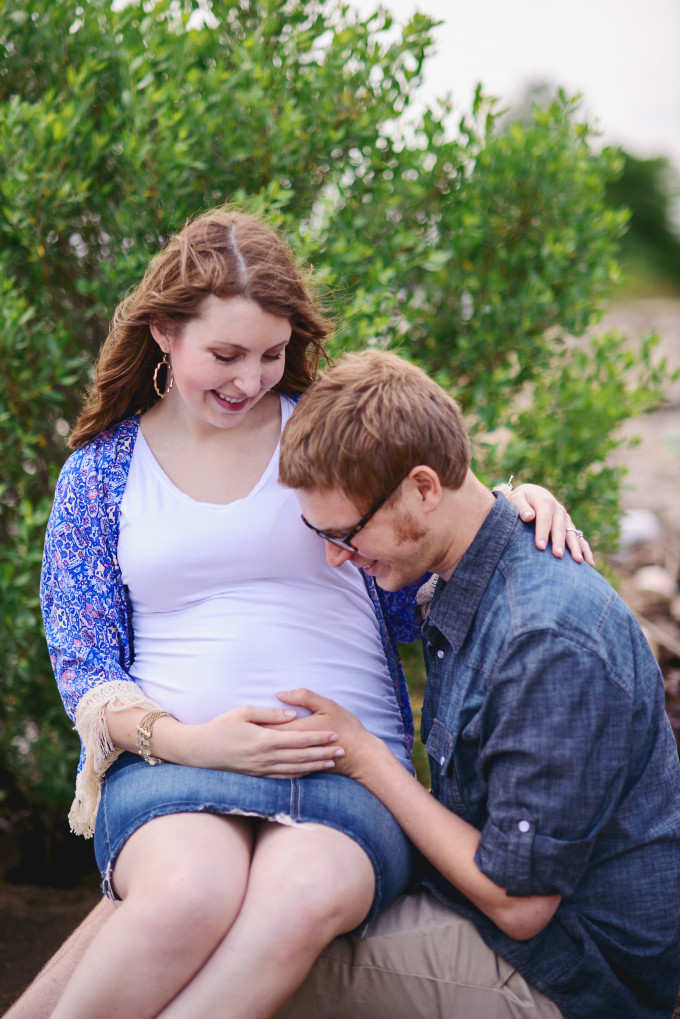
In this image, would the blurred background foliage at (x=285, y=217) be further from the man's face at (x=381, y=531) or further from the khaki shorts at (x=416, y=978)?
the khaki shorts at (x=416, y=978)

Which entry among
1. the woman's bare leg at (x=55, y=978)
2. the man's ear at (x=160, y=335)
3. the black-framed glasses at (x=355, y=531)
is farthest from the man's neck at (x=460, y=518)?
the woman's bare leg at (x=55, y=978)

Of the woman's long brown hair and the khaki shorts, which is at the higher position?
the woman's long brown hair

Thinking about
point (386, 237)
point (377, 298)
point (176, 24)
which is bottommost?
point (377, 298)

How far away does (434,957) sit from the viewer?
1.96m

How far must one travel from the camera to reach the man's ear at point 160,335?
2.34m

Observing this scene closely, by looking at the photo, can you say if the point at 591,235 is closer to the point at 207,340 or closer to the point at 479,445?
the point at 479,445

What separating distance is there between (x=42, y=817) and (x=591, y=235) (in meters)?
3.19

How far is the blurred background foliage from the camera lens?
2879 mm

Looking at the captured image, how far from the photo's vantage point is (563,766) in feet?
5.63

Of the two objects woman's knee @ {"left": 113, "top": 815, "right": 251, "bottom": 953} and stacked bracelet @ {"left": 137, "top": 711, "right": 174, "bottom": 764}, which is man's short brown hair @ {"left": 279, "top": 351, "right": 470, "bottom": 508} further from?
woman's knee @ {"left": 113, "top": 815, "right": 251, "bottom": 953}

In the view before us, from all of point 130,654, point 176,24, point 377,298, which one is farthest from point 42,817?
point 176,24

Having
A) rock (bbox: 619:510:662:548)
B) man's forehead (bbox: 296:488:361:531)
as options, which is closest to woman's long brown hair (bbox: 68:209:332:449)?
man's forehead (bbox: 296:488:361:531)

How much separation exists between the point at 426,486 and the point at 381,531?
0.14 meters

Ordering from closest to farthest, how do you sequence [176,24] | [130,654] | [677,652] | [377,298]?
[130,654], [377,298], [176,24], [677,652]
